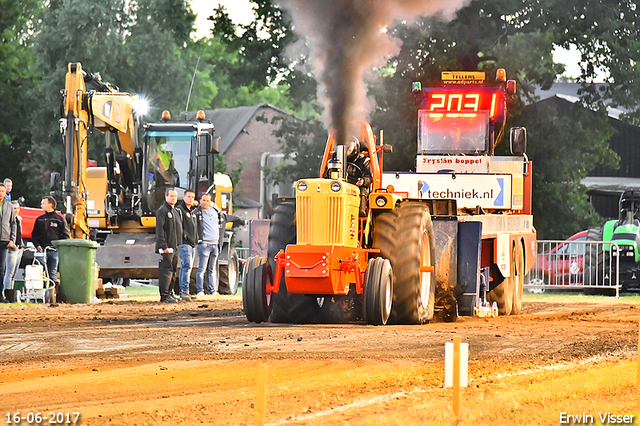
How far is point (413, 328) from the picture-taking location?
15.0 m

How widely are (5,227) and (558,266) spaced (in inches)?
591

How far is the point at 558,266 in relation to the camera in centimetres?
2964

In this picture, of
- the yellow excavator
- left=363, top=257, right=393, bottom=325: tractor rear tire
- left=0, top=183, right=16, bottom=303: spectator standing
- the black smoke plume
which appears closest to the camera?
left=363, top=257, right=393, bottom=325: tractor rear tire

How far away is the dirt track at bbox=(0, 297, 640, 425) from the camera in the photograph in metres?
8.60

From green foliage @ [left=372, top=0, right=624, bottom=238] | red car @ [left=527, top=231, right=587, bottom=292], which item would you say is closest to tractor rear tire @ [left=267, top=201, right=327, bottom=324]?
red car @ [left=527, top=231, right=587, bottom=292]

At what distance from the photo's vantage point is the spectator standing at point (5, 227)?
1998 centimetres

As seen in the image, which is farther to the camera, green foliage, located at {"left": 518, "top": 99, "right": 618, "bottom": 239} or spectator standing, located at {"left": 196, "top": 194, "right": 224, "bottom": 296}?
green foliage, located at {"left": 518, "top": 99, "right": 618, "bottom": 239}

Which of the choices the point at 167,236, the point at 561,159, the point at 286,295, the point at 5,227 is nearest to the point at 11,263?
the point at 5,227

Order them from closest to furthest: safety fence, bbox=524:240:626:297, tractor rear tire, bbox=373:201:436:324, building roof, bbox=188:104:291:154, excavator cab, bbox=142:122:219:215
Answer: tractor rear tire, bbox=373:201:436:324
excavator cab, bbox=142:122:219:215
safety fence, bbox=524:240:626:297
building roof, bbox=188:104:291:154

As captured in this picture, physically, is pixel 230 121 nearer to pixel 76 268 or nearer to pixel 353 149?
pixel 76 268

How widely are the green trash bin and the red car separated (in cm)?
1220

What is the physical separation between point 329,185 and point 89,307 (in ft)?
23.3

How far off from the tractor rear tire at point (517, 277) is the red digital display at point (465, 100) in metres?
2.99

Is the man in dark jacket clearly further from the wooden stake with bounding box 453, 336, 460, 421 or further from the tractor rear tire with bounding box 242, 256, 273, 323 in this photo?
the wooden stake with bounding box 453, 336, 460, 421
